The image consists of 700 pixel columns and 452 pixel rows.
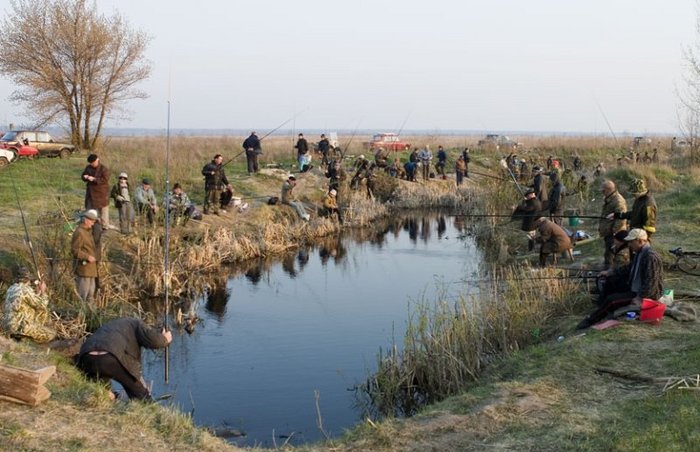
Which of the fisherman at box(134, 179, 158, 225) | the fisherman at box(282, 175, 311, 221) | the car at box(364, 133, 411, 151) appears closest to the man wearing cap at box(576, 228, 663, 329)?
the fisherman at box(134, 179, 158, 225)

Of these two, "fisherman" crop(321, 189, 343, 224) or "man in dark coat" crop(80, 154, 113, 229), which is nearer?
"man in dark coat" crop(80, 154, 113, 229)

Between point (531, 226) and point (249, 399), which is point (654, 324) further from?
point (531, 226)

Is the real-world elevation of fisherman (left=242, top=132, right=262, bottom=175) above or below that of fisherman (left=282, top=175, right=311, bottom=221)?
above

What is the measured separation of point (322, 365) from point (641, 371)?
485cm

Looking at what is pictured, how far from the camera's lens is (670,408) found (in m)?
6.80

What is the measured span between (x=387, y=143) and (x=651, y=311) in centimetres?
3791

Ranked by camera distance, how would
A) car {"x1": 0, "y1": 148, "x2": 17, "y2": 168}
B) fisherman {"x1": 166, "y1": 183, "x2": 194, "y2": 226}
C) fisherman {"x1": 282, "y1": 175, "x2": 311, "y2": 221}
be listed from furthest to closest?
car {"x1": 0, "y1": 148, "x2": 17, "y2": 168} < fisherman {"x1": 282, "y1": 175, "x2": 311, "y2": 221} < fisherman {"x1": 166, "y1": 183, "x2": 194, "y2": 226}

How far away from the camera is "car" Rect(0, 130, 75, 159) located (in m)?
28.0

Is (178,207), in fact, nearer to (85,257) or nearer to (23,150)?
(85,257)

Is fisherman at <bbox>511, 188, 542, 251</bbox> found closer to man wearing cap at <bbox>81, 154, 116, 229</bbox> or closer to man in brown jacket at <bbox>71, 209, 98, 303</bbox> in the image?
man wearing cap at <bbox>81, 154, 116, 229</bbox>

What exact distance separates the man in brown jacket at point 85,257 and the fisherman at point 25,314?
163 centimetres

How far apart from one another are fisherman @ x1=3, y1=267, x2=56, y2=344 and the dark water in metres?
1.66

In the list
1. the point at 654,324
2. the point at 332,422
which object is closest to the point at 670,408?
the point at 654,324

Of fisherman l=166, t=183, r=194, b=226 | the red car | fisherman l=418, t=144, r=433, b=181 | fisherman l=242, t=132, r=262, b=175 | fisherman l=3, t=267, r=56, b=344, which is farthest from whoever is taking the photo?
fisherman l=418, t=144, r=433, b=181
